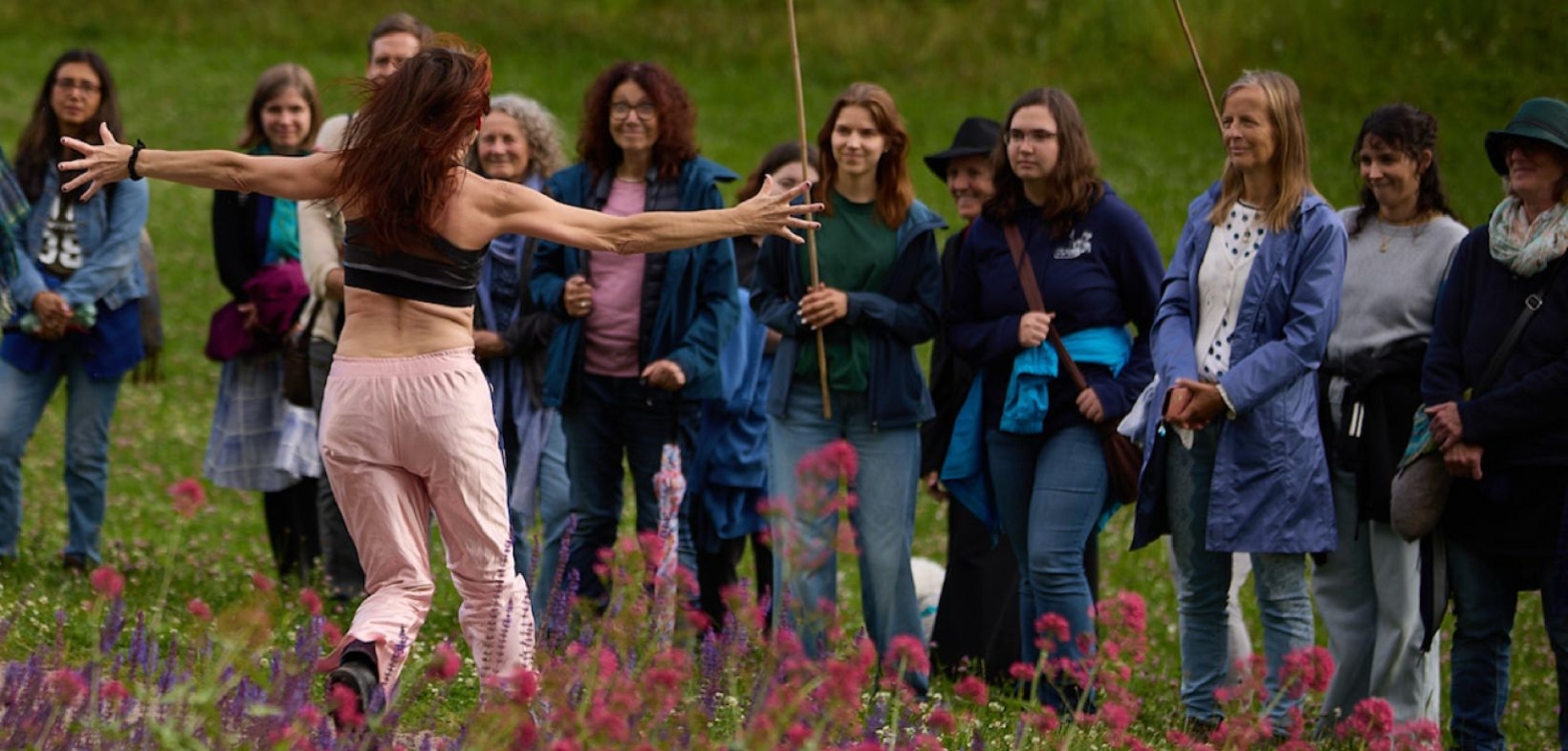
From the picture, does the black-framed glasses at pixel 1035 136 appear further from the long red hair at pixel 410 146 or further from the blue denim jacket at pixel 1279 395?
the long red hair at pixel 410 146

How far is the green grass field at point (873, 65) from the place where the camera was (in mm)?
23156

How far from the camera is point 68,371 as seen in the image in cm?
913

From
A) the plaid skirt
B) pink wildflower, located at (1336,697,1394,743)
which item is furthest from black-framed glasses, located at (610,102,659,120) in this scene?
pink wildflower, located at (1336,697,1394,743)

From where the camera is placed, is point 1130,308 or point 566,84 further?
point 566,84

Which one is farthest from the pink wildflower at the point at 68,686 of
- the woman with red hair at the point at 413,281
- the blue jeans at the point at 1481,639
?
the blue jeans at the point at 1481,639

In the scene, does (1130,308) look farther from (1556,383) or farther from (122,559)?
(122,559)

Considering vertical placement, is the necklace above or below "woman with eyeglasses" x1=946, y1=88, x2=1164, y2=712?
above

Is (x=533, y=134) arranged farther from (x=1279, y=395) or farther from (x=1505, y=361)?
(x=1505, y=361)

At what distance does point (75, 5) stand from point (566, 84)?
9680 mm

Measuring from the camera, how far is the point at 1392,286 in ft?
24.8

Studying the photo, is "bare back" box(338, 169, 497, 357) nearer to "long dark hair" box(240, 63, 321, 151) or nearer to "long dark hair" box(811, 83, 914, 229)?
"long dark hair" box(811, 83, 914, 229)

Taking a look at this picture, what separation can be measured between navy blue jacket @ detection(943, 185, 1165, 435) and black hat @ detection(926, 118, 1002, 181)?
1.16 metres

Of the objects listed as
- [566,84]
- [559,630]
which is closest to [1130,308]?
[559,630]

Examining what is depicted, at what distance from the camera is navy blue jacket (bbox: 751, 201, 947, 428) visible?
7766 millimetres
